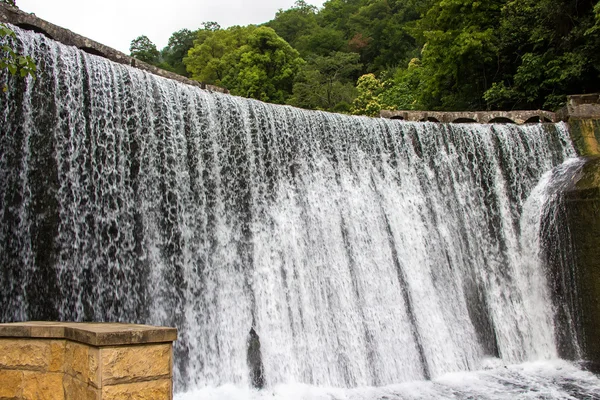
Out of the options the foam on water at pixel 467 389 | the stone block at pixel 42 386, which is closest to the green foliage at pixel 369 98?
the foam on water at pixel 467 389

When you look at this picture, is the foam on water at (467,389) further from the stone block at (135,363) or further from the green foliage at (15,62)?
the green foliage at (15,62)

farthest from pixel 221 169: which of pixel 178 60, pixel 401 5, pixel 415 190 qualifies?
pixel 178 60

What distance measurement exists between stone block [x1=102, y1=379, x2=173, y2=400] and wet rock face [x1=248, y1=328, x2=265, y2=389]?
4.89 meters

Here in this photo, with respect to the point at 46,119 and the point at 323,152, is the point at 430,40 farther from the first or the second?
the point at 46,119

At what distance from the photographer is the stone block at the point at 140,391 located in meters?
3.29

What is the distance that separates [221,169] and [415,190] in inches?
169

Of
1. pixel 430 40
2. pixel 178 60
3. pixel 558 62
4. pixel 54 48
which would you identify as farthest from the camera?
pixel 178 60

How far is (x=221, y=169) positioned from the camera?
9.45 metres

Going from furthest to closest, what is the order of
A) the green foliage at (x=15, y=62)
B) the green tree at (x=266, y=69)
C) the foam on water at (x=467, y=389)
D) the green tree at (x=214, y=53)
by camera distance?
the green tree at (x=214, y=53)
the green tree at (x=266, y=69)
the foam on water at (x=467, y=389)
the green foliage at (x=15, y=62)

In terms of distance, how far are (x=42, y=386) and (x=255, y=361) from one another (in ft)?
16.4

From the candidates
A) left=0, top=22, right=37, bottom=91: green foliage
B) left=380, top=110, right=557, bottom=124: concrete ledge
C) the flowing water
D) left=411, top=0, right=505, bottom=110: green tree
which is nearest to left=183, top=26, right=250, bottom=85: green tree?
left=411, top=0, right=505, bottom=110: green tree

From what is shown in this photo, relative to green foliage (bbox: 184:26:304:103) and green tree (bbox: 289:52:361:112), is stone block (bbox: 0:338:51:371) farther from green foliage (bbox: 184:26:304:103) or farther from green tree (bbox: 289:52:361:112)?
green foliage (bbox: 184:26:304:103)

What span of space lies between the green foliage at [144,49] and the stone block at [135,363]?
40.8 m

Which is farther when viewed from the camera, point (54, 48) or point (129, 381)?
point (54, 48)
